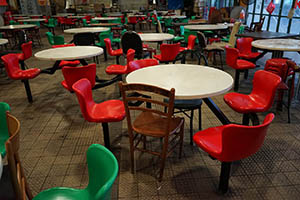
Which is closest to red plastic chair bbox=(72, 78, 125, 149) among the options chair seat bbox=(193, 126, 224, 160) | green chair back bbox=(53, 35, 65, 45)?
chair seat bbox=(193, 126, 224, 160)

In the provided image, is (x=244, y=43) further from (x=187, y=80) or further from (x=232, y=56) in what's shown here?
(x=187, y=80)

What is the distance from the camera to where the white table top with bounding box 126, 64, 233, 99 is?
1861 mm

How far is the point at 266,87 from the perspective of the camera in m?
2.33

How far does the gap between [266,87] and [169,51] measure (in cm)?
212

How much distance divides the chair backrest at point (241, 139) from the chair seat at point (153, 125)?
0.54m

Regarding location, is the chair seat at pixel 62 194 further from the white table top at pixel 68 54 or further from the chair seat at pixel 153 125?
the white table top at pixel 68 54

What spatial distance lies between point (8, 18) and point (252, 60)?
1138 centimetres

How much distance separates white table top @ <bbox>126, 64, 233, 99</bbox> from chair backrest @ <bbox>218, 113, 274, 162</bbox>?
44cm

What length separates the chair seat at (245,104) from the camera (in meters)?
2.25

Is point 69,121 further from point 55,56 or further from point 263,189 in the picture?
point 263,189

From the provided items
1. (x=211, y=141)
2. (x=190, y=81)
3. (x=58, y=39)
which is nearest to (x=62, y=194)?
(x=211, y=141)

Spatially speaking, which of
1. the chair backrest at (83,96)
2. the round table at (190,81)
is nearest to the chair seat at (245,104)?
the round table at (190,81)

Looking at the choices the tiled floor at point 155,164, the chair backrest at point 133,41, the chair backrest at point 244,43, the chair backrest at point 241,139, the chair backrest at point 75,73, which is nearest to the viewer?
the chair backrest at point 241,139

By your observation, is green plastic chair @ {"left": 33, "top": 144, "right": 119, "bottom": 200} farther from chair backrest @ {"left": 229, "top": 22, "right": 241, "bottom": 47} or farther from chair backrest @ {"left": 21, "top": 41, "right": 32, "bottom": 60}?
chair backrest @ {"left": 229, "top": 22, "right": 241, "bottom": 47}
